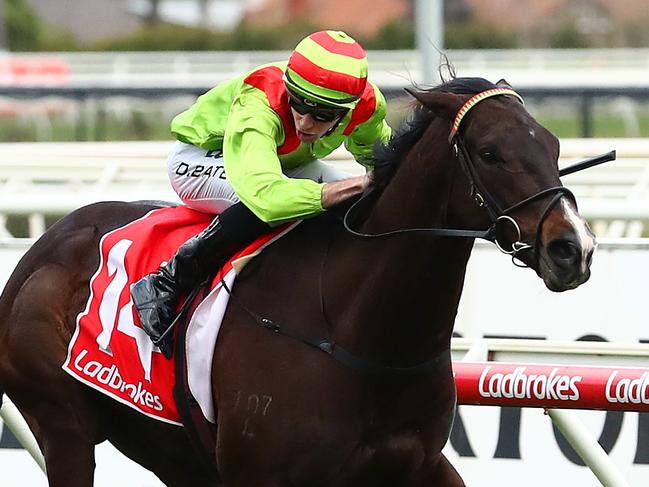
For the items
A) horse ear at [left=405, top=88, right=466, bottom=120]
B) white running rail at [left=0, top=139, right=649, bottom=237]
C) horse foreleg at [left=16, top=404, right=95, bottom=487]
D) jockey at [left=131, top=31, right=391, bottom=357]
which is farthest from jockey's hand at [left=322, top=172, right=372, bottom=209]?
white running rail at [left=0, top=139, right=649, bottom=237]

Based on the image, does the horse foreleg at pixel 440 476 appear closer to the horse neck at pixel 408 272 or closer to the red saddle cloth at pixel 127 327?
the horse neck at pixel 408 272

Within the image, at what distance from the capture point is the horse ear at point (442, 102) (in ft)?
10.6

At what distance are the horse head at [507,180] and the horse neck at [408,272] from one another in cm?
3

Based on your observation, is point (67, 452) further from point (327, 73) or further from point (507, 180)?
point (507, 180)

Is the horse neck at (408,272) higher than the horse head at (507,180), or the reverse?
the horse head at (507,180)

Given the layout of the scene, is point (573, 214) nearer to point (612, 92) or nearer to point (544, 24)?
point (612, 92)

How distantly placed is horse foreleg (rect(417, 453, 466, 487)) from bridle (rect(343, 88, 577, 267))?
609 mm

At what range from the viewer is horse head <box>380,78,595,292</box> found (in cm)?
293

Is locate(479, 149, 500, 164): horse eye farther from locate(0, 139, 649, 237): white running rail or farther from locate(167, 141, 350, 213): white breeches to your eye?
locate(0, 139, 649, 237): white running rail

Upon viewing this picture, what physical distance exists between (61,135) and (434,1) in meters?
14.5

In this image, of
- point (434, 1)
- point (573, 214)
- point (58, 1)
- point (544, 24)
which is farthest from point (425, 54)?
point (58, 1)

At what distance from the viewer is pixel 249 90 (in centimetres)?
369

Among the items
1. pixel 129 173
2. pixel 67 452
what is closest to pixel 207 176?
pixel 67 452

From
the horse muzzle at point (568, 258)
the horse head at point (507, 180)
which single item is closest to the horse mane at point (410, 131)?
the horse head at point (507, 180)
